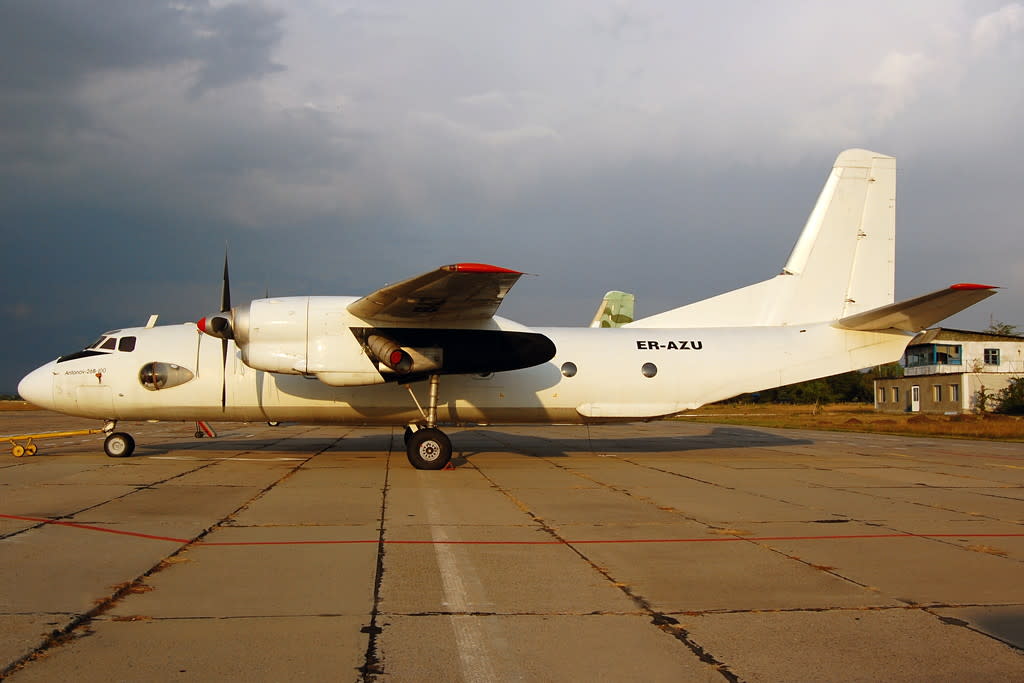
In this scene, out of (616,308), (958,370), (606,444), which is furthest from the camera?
(958,370)

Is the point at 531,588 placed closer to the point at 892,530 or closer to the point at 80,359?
the point at 892,530

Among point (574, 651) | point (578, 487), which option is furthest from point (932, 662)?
point (578, 487)

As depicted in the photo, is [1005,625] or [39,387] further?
[39,387]

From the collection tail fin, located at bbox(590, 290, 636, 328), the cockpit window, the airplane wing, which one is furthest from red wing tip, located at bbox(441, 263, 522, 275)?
tail fin, located at bbox(590, 290, 636, 328)

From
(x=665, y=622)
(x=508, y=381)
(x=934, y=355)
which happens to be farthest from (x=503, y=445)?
(x=934, y=355)

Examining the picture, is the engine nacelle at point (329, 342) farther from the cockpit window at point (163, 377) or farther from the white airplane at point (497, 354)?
the cockpit window at point (163, 377)

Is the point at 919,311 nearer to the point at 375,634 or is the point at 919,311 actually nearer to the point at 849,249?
the point at 849,249

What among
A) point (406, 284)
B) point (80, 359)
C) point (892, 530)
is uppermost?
point (406, 284)

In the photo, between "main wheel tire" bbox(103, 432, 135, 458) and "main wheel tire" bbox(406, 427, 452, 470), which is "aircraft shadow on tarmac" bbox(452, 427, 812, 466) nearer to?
"main wheel tire" bbox(406, 427, 452, 470)

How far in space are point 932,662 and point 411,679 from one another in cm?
306

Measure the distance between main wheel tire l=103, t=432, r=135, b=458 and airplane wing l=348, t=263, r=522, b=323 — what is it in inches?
254

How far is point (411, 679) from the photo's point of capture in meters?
4.16

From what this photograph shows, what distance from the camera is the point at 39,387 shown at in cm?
1620

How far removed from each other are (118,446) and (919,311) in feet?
56.0
